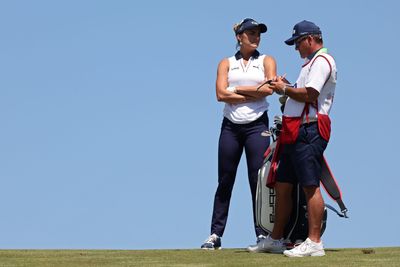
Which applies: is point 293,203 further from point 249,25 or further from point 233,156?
point 249,25

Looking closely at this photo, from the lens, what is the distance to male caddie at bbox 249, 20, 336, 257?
786 cm

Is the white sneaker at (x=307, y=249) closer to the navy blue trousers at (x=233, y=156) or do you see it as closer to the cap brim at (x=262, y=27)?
the navy blue trousers at (x=233, y=156)

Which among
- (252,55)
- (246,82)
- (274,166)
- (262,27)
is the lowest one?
(274,166)

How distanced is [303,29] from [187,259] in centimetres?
267

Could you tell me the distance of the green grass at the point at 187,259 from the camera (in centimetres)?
759

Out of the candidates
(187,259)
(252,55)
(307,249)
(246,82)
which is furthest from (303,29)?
(187,259)

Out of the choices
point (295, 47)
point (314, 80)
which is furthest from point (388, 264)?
point (295, 47)

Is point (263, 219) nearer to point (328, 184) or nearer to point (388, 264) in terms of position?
point (328, 184)

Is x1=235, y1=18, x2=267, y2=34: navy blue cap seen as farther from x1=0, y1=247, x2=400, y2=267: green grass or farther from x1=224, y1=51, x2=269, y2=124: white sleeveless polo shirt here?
x1=0, y1=247, x2=400, y2=267: green grass

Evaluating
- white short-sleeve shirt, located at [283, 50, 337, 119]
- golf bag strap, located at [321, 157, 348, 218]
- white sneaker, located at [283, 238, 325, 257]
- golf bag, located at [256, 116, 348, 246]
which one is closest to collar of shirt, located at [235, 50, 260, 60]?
golf bag, located at [256, 116, 348, 246]

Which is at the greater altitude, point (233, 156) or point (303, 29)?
point (303, 29)

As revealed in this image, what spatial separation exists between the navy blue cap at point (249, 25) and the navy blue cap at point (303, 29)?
4.44 ft

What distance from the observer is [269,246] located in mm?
8766

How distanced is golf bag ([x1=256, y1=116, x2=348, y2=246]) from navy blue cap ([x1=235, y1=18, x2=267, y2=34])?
3.96 feet
